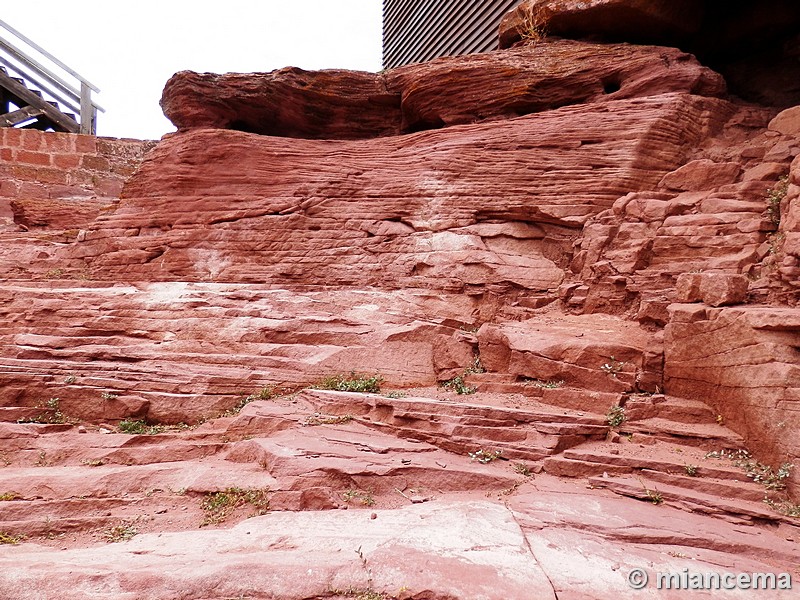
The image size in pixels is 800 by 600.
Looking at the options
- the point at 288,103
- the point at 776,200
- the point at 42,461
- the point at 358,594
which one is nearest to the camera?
the point at 358,594

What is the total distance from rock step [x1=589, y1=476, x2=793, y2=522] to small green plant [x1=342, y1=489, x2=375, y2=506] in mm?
2437

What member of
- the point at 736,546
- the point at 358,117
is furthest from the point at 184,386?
the point at 358,117

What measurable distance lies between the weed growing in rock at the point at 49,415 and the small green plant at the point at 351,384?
3.56 metres

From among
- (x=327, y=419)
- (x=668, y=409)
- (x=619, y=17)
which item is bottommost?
(x=327, y=419)

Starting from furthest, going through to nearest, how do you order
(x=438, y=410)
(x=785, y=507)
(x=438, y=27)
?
(x=438, y=27) < (x=438, y=410) < (x=785, y=507)

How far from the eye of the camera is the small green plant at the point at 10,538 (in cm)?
466

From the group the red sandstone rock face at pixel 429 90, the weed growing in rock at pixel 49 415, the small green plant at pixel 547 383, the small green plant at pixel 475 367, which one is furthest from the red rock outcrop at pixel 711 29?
the weed growing in rock at pixel 49 415

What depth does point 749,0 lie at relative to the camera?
38.5 feet

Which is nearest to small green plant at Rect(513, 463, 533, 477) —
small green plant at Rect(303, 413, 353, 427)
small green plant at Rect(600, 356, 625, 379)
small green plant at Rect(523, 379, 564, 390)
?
small green plant at Rect(523, 379, 564, 390)

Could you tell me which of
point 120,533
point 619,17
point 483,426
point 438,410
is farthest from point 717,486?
point 619,17

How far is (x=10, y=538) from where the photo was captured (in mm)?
4695

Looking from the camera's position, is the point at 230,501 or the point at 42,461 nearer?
A: the point at 230,501

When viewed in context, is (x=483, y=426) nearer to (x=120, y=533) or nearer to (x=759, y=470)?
(x=759, y=470)

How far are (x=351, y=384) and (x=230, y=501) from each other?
2907 mm
